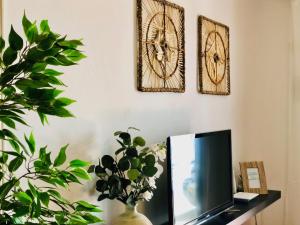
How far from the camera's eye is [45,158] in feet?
3.01

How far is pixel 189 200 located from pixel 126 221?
478 millimetres

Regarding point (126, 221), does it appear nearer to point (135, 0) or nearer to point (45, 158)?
point (45, 158)

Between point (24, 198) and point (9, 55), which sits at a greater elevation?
point (9, 55)

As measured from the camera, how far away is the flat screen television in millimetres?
1821

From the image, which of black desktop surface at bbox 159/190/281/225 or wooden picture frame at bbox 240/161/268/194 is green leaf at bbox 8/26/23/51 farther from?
wooden picture frame at bbox 240/161/268/194

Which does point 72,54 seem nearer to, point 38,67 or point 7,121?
point 38,67

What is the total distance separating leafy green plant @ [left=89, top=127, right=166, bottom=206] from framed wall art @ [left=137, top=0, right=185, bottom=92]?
423 mm

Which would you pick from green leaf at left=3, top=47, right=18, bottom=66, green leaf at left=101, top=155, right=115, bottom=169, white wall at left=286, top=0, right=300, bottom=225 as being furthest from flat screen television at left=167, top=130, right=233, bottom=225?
green leaf at left=3, top=47, right=18, bottom=66

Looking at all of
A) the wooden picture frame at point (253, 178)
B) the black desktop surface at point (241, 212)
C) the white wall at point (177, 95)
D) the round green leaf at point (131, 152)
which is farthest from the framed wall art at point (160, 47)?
the wooden picture frame at point (253, 178)

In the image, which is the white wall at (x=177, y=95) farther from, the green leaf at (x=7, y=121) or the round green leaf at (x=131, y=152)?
the green leaf at (x=7, y=121)

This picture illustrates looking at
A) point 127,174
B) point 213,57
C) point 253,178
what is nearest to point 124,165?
point 127,174

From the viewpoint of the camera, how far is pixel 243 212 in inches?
89.8

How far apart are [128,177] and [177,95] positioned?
816mm

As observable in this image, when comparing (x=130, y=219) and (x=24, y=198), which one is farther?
(x=130, y=219)
